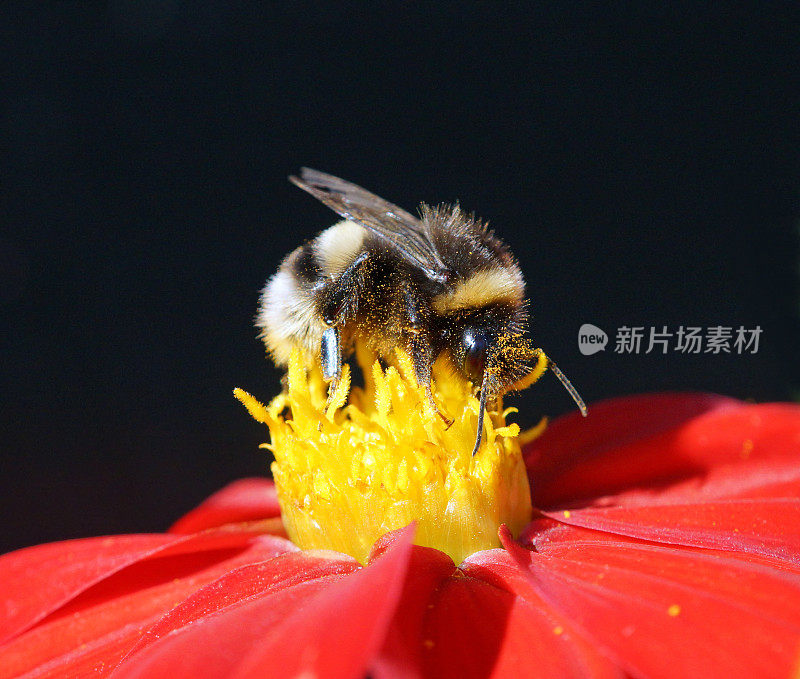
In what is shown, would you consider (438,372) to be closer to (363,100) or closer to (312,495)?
(312,495)

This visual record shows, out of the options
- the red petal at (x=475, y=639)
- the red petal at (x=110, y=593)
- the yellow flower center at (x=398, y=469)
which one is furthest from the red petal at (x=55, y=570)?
the red petal at (x=475, y=639)

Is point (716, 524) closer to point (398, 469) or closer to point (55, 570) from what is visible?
point (398, 469)

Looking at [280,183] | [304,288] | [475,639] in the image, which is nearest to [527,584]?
[475,639]

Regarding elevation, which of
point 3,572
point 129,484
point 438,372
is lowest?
point 129,484

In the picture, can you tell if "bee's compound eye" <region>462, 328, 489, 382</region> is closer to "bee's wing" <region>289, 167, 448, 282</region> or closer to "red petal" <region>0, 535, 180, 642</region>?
"bee's wing" <region>289, 167, 448, 282</region>

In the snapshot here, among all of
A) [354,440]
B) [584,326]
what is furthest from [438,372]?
[584,326]

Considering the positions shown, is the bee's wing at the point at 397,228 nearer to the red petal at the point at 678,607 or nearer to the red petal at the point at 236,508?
the red petal at the point at 678,607

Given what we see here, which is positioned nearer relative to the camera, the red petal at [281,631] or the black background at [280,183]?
the red petal at [281,631]
